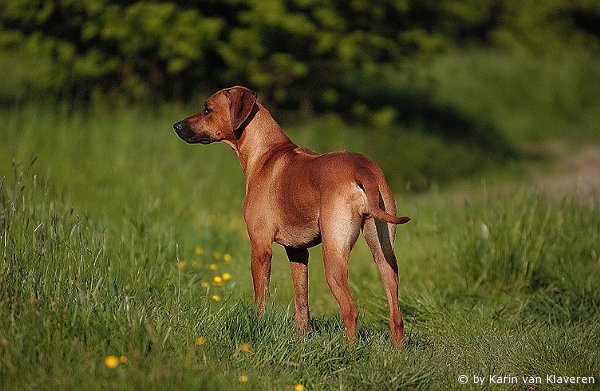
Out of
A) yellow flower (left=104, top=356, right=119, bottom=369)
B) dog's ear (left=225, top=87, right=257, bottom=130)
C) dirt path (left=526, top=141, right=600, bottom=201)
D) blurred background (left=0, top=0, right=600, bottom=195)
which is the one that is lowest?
dirt path (left=526, top=141, right=600, bottom=201)

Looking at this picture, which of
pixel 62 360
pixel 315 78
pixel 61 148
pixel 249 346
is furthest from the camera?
pixel 315 78

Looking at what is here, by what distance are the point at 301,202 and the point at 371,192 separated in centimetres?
53

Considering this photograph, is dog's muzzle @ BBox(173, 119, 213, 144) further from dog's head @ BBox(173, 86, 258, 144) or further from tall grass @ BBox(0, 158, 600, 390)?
tall grass @ BBox(0, 158, 600, 390)

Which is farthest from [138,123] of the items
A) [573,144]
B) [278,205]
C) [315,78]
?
[573,144]

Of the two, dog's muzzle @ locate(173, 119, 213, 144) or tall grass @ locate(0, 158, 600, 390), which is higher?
dog's muzzle @ locate(173, 119, 213, 144)

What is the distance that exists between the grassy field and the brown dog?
0.80ft

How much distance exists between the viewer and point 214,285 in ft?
22.7

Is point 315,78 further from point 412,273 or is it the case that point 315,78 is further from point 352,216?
point 352,216

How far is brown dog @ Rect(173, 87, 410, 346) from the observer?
484 cm

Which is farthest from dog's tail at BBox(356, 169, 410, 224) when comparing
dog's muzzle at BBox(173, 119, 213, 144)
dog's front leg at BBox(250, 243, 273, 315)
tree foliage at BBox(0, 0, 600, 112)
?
tree foliage at BBox(0, 0, 600, 112)

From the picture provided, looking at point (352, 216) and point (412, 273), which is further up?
point (352, 216)

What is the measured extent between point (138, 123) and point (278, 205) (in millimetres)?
6703

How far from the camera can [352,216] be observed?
15.9 feet

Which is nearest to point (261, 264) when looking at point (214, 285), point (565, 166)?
point (214, 285)
